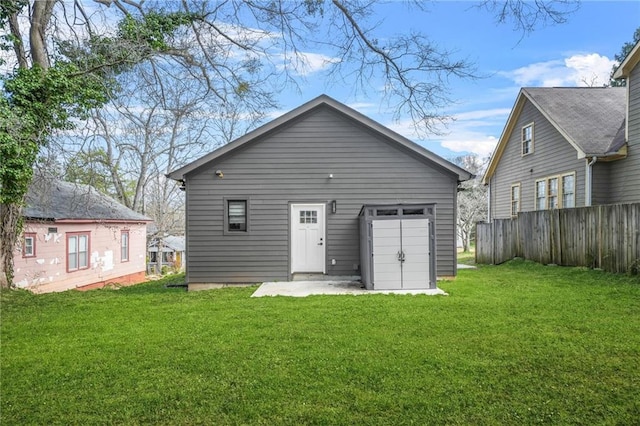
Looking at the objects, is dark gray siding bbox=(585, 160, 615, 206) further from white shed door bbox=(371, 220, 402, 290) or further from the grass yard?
white shed door bbox=(371, 220, 402, 290)

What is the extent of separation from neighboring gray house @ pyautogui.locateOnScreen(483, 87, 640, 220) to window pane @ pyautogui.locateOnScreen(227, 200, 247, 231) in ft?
34.5

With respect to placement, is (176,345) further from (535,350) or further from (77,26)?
(77,26)

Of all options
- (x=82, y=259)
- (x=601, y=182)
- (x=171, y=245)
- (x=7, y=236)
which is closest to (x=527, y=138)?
(x=601, y=182)

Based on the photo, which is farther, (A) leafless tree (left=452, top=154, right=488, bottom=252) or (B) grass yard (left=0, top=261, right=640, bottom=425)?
(A) leafless tree (left=452, top=154, right=488, bottom=252)

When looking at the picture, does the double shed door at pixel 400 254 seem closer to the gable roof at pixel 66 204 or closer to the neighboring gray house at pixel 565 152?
the gable roof at pixel 66 204

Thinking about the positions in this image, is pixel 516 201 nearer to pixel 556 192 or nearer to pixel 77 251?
pixel 556 192

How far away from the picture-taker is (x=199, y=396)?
3229 mm

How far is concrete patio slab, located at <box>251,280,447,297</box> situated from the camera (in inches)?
305

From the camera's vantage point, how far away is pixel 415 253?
804 centimetres

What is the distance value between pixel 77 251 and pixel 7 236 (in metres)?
6.34

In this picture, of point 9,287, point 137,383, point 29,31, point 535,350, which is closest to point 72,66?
point 29,31

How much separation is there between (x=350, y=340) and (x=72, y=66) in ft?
26.5

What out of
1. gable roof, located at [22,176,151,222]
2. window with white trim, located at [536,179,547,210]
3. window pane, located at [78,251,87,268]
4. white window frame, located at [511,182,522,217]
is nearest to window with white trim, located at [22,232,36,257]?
gable roof, located at [22,176,151,222]

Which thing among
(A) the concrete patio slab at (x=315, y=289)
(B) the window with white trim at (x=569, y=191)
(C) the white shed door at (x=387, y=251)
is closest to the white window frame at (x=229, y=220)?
A: (A) the concrete patio slab at (x=315, y=289)
